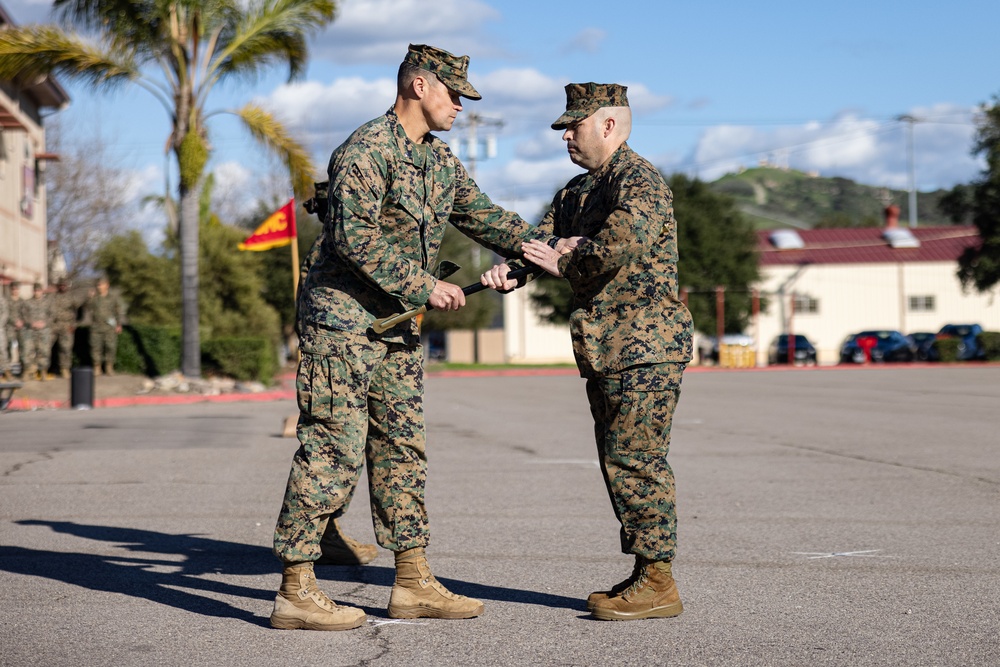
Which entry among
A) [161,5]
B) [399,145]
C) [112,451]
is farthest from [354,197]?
[161,5]

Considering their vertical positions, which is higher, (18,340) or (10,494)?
(18,340)

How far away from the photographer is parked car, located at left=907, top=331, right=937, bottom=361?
4815 cm

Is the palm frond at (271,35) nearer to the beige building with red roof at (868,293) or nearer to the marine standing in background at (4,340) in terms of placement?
the marine standing in background at (4,340)

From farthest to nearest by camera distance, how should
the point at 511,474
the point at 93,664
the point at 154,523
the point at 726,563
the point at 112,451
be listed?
the point at 112,451
the point at 511,474
the point at 154,523
the point at 726,563
the point at 93,664

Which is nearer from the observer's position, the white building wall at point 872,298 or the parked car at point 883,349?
the parked car at point 883,349

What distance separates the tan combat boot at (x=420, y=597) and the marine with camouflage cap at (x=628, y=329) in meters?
0.50

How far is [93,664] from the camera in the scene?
410 cm

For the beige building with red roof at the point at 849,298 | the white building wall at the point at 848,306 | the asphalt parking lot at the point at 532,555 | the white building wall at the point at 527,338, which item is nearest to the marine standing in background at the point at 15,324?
the asphalt parking lot at the point at 532,555

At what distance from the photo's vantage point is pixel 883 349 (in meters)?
50.3

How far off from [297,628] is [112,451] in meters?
7.74

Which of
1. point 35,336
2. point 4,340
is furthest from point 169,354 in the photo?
point 4,340

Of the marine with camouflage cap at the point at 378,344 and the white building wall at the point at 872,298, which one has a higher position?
the white building wall at the point at 872,298

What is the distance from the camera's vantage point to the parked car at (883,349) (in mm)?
49906

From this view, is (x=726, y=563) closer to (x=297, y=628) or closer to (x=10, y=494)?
(x=297, y=628)
